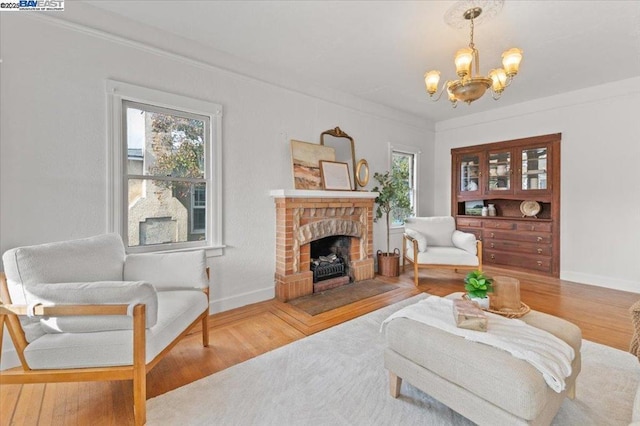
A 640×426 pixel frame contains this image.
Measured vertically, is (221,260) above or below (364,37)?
below

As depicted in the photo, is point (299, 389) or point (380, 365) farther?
point (380, 365)

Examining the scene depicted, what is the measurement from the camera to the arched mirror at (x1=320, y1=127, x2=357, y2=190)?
3.96 metres

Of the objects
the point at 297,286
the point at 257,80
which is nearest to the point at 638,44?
the point at 257,80

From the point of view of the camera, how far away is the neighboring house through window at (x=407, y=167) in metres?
5.00

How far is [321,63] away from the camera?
3.21 metres

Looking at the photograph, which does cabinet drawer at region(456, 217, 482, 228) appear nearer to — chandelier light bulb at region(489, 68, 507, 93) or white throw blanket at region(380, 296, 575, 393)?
chandelier light bulb at region(489, 68, 507, 93)

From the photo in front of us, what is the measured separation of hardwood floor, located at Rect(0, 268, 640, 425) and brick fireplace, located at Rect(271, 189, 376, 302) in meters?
0.35

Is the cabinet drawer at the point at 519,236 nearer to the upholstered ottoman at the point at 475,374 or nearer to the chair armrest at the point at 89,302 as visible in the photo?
the upholstered ottoman at the point at 475,374

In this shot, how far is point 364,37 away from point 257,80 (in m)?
1.27

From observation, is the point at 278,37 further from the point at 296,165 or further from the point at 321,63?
the point at 296,165

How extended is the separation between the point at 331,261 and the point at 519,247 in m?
3.18

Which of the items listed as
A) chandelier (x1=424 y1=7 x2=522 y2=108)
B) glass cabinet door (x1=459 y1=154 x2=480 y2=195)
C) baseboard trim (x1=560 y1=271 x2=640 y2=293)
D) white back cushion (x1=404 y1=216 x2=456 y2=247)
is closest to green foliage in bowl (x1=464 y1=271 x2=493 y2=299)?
chandelier (x1=424 y1=7 x2=522 y2=108)

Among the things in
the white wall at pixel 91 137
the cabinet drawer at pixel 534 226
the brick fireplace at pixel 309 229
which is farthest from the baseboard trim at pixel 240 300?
the cabinet drawer at pixel 534 226

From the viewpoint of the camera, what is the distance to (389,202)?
14.9 ft
